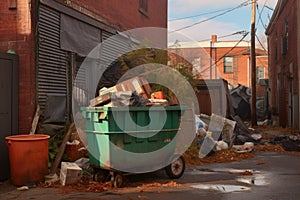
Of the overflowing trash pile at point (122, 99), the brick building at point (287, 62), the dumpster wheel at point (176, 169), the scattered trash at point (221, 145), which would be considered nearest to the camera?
the overflowing trash pile at point (122, 99)

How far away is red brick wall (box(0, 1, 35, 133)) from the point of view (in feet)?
26.6

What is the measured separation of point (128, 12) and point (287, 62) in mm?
10678

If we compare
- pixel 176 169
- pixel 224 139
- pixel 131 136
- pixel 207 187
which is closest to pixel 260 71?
pixel 224 139

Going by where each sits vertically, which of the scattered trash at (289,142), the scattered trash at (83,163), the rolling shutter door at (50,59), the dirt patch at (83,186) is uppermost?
the rolling shutter door at (50,59)

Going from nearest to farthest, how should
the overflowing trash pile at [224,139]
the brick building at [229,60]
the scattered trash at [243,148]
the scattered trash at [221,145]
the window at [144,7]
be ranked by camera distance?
the overflowing trash pile at [224,139] < the scattered trash at [221,145] < the scattered trash at [243,148] < the window at [144,7] < the brick building at [229,60]

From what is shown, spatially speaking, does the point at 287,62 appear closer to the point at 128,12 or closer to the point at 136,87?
the point at 128,12

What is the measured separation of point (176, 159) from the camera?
7.84 metres

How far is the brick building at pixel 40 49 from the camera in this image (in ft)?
26.1

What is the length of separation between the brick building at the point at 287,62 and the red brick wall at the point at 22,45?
12.7m

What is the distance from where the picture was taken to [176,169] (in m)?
7.85

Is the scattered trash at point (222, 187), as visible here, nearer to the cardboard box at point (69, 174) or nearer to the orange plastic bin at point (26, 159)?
the cardboard box at point (69, 174)

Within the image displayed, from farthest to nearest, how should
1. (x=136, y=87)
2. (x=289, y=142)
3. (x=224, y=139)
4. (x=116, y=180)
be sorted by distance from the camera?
(x=289, y=142)
(x=224, y=139)
(x=136, y=87)
(x=116, y=180)

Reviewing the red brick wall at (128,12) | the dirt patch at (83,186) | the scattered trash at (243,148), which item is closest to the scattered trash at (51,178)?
the dirt patch at (83,186)

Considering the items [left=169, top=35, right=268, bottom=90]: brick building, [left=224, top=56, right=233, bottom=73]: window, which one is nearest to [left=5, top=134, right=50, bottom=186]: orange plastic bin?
[left=169, top=35, right=268, bottom=90]: brick building
